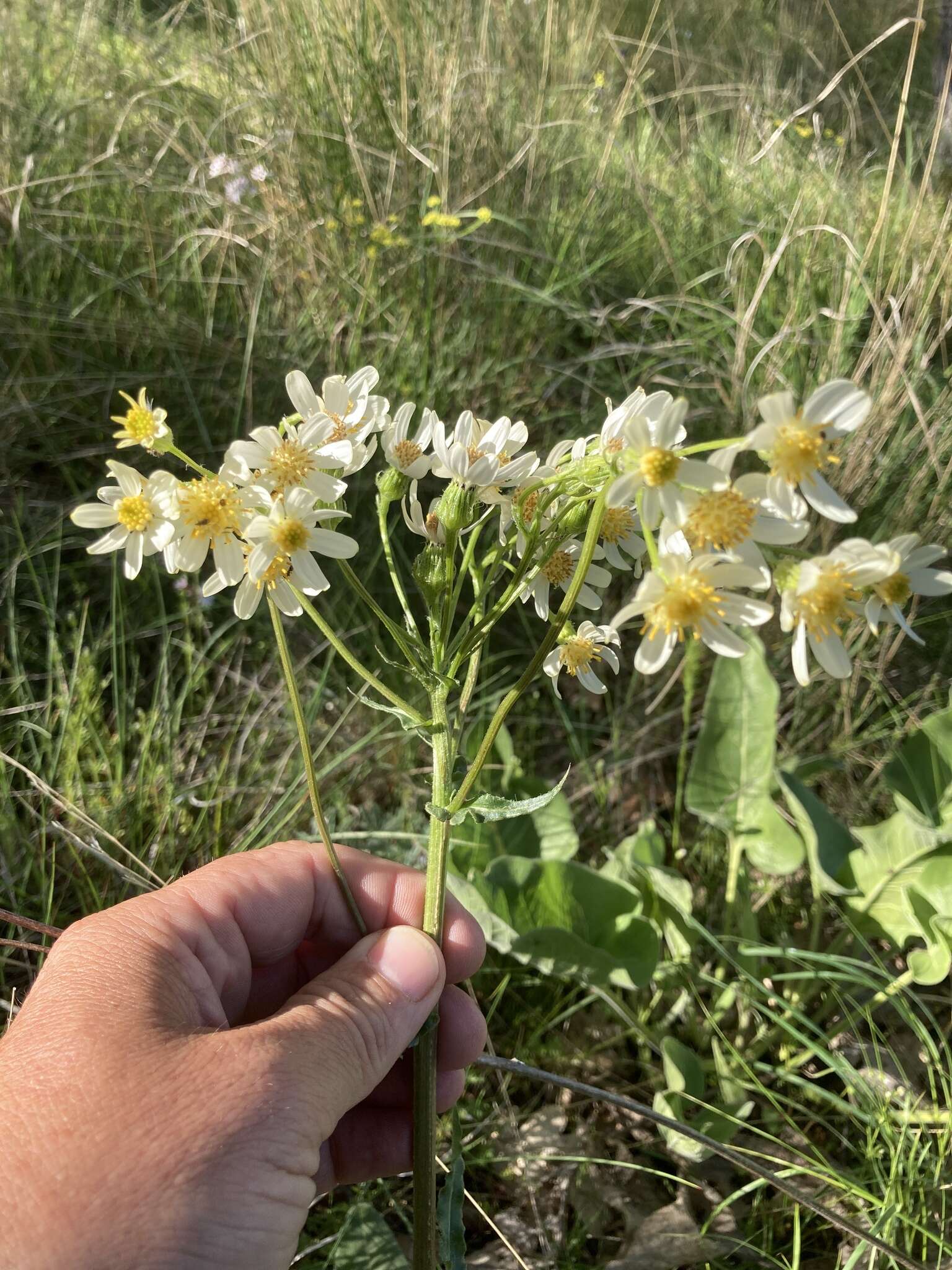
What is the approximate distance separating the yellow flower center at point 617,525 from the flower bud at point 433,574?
19cm

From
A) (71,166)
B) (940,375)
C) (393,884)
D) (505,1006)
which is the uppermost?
(71,166)

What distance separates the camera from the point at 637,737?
2211mm

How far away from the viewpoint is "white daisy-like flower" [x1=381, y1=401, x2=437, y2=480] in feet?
3.42

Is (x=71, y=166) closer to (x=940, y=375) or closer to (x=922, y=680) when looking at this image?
(x=940, y=375)

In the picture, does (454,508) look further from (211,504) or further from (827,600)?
(827,600)

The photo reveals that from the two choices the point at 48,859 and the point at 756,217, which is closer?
the point at 48,859

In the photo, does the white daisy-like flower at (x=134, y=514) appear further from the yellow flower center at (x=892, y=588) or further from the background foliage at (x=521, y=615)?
the yellow flower center at (x=892, y=588)

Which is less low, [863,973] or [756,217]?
[756,217]

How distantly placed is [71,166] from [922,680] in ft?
10.5

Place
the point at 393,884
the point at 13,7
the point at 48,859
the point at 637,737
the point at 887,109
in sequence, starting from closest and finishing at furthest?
the point at 393,884
the point at 48,859
the point at 637,737
the point at 13,7
the point at 887,109

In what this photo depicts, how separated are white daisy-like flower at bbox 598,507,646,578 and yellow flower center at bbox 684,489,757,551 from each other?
0.67 ft

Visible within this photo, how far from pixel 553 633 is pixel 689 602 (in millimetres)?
143

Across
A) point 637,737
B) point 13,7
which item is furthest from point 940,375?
point 13,7

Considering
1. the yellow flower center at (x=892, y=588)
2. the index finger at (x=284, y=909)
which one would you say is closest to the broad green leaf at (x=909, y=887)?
the index finger at (x=284, y=909)
